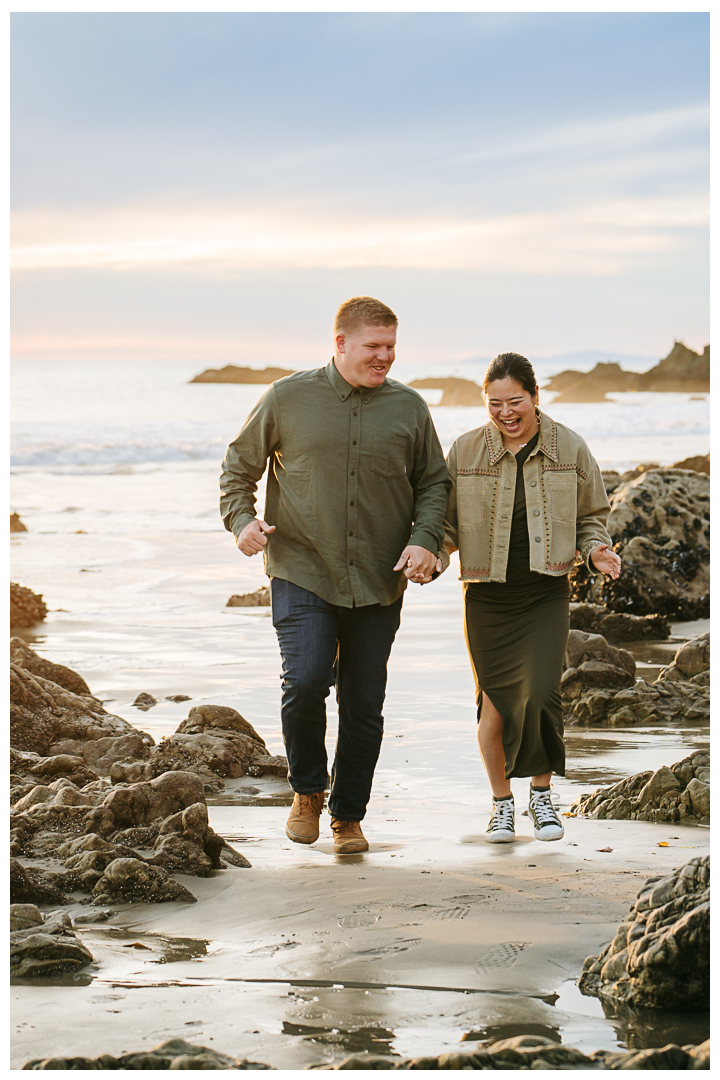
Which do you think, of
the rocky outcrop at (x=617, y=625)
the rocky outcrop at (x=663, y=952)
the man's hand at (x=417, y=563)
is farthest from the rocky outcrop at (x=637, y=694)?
the rocky outcrop at (x=663, y=952)

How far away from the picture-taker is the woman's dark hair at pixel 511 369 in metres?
5.01

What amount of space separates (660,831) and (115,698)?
3938 mm

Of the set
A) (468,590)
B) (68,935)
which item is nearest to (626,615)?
(468,590)

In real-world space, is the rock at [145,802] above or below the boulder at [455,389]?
below

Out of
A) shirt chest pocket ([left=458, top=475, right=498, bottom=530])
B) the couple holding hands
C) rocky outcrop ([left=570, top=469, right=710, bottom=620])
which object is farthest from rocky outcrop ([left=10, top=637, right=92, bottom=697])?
rocky outcrop ([left=570, top=469, right=710, bottom=620])

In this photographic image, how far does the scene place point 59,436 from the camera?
108 feet

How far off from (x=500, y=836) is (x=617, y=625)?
5062mm

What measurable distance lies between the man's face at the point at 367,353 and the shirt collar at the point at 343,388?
0.12 ft

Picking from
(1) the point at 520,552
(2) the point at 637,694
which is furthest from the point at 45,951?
(2) the point at 637,694

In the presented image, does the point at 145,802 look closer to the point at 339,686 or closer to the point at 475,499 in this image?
the point at 339,686

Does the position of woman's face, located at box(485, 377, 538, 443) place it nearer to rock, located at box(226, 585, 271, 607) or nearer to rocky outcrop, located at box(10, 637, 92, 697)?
rocky outcrop, located at box(10, 637, 92, 697)

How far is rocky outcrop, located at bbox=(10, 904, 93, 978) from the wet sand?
58 mm

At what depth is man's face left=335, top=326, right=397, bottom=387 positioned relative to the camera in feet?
15.7

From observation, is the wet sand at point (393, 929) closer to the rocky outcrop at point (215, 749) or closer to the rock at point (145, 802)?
the rocky outcrop at point (215, 749)
